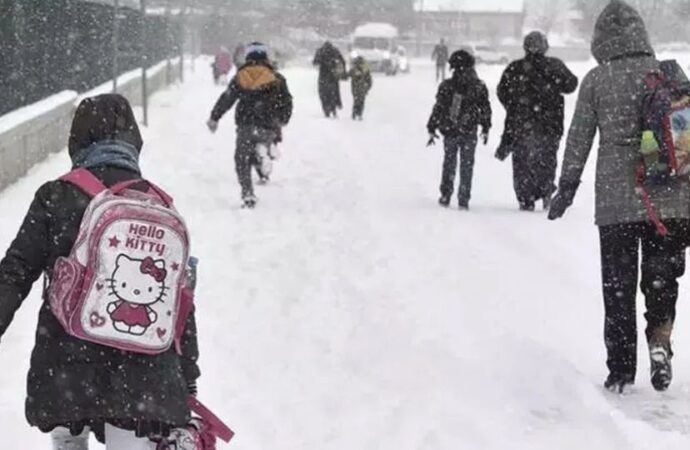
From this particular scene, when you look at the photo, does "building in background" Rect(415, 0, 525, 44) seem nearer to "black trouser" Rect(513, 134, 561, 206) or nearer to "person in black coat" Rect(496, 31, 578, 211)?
"black trouser" Rect(513, 134, 561, 206)

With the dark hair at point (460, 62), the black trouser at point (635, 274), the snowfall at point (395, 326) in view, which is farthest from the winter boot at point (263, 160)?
the black trouser at point (635, 274)

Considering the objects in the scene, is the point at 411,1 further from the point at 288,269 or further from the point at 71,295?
the point at 71,295

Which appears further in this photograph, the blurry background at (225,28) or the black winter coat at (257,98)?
the blurry background at (225,28)

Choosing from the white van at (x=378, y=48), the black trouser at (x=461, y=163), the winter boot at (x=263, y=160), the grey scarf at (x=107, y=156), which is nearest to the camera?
the grey scarf at (x=107, y=156)

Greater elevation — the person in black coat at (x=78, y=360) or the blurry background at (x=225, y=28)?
the person in black coat at (x=78, y=360)

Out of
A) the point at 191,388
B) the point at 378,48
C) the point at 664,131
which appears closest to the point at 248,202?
the point at 664,131

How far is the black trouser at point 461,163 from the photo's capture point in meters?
12.2

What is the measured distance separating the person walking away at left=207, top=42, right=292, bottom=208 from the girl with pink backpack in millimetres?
8731

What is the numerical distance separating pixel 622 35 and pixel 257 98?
6802 mm

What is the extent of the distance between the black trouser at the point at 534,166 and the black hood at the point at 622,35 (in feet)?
19.4

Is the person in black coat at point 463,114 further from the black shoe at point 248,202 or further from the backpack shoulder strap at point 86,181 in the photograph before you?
the backpack shoulder strap at point 86,181

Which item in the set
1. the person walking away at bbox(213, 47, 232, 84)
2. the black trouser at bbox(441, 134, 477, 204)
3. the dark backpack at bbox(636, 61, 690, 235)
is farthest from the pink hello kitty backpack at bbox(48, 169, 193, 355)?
the person walking away at bbox(213, 47, 232, 84)

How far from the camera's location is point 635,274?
577 centimetres

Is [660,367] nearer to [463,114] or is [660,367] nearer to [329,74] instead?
[463,114]
